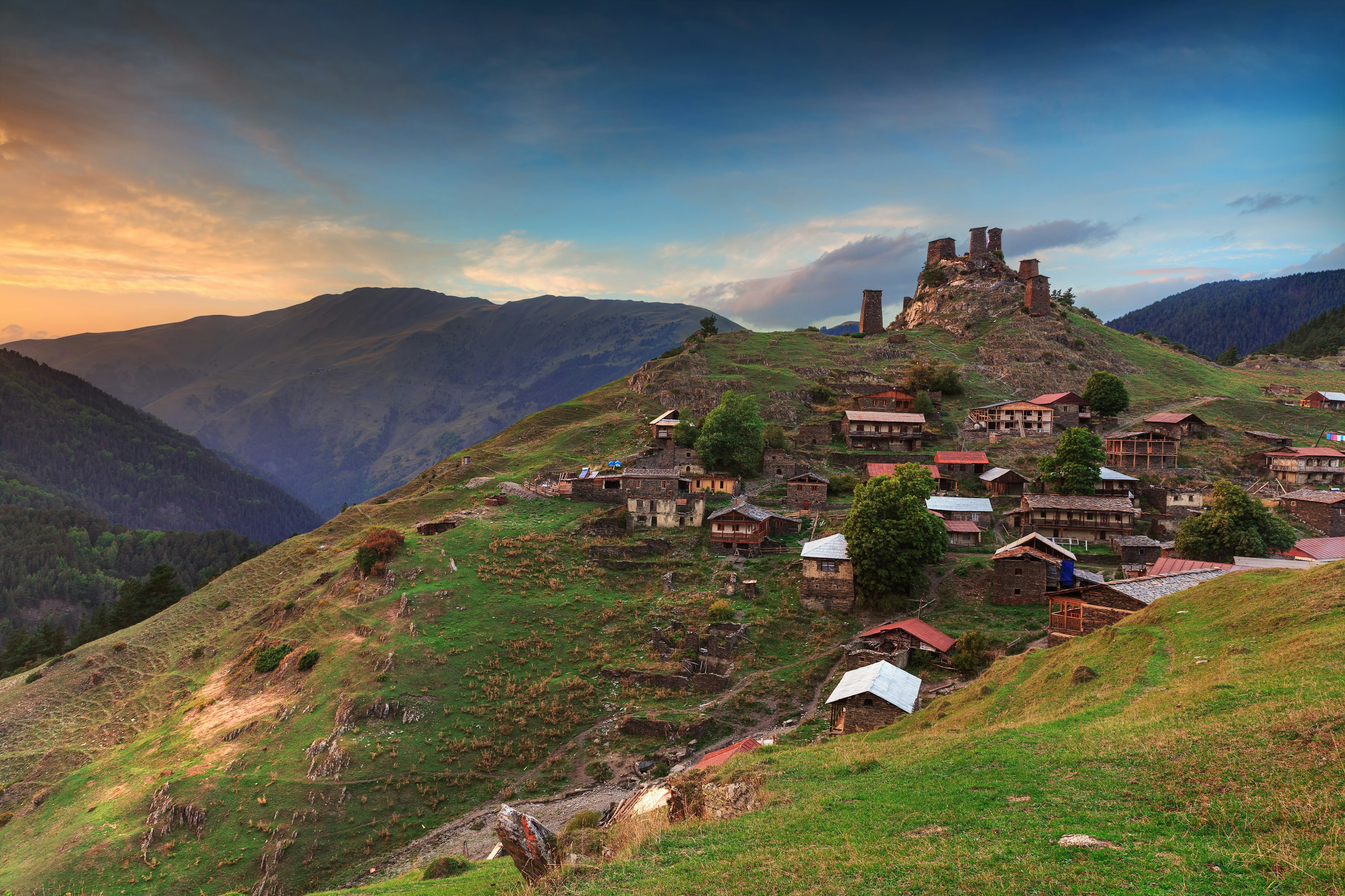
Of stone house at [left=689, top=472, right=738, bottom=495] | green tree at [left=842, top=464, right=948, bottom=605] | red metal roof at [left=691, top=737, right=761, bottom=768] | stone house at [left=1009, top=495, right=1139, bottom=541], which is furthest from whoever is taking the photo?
stone house at [left=689, top=472, right=738, bottom=495]

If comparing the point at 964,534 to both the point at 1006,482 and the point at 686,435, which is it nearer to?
the point at 1006,482

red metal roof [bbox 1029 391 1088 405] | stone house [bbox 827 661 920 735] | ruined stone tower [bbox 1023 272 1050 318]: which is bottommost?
stone house [bbox 827 661 920 735]

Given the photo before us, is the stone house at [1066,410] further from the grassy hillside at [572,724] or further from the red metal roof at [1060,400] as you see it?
the grassy hillside at [572,724]

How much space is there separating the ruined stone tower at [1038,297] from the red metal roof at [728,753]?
12589 centimetres

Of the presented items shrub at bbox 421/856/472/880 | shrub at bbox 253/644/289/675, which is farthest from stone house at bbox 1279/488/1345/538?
shrub at bbox 253/644/289/675

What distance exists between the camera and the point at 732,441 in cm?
7469

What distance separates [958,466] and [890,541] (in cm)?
3159

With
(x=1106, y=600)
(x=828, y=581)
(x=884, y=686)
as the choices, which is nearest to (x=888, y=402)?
(x=828, y=581)

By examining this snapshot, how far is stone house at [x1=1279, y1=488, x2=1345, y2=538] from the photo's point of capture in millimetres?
59594

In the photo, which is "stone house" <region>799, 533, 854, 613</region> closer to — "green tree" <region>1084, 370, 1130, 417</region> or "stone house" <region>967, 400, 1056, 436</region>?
"stone house" <region>967, 400, 1056, 436</region>

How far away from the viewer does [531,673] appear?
44.3 m

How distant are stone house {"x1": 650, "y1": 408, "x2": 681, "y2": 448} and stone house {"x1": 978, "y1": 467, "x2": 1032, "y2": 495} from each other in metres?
38.6

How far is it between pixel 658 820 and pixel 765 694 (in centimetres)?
2504

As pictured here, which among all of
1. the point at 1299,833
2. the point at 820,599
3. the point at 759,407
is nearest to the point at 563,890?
the point at 1299,833
